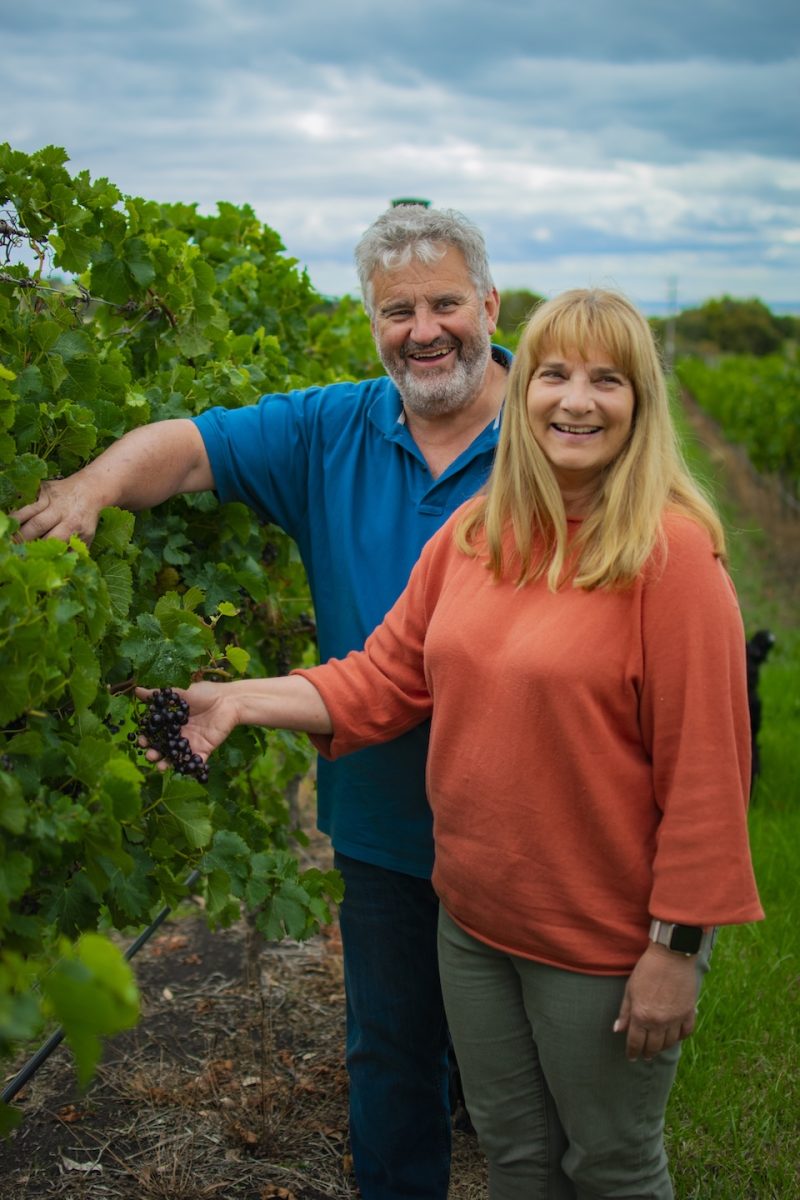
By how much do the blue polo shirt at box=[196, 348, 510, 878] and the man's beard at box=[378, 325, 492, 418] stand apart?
0.08m

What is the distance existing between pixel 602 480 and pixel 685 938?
810 millimetres

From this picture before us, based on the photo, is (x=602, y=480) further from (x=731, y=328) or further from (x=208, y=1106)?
(x=731, y=328)

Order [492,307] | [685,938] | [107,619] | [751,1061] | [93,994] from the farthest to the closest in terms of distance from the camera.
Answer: [751,1061] → [492,307] → [685,938] → [107,619] → [93,994]

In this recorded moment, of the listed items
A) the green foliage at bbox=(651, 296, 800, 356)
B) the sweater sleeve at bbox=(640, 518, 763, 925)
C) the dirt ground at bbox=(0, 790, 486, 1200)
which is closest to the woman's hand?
the sweater sleeve at bbox=(640, 518, 763, 925)

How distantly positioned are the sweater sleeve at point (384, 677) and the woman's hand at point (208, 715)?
20cm

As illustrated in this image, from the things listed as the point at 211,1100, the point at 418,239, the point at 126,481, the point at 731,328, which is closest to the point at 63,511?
the point at 126,481

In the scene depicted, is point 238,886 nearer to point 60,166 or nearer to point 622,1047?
point 622,1047

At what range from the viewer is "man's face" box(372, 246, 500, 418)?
2.74 m

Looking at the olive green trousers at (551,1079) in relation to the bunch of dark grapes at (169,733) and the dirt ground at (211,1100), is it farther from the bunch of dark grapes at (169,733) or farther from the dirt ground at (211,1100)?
the dirt ground at (211,1100)

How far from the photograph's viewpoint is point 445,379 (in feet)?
8.96

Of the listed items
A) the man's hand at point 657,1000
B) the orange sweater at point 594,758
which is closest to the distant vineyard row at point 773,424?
the orange sweater at point 594,758

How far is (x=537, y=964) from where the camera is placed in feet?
7.03

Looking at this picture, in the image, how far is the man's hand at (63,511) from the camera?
6.90ft

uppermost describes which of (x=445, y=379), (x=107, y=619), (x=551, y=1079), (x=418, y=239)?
(x=418, y=239)
